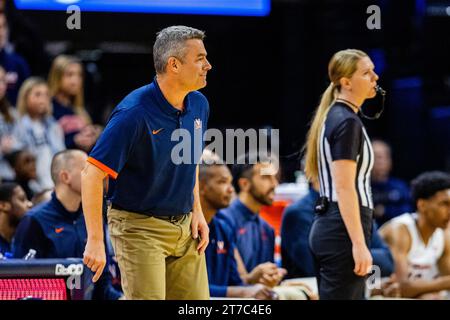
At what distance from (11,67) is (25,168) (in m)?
1.47

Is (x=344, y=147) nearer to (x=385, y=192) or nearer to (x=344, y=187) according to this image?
(x=344, y=187)

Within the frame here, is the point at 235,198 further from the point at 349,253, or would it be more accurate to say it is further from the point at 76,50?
the point at 76,50

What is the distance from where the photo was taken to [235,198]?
6.09 meters

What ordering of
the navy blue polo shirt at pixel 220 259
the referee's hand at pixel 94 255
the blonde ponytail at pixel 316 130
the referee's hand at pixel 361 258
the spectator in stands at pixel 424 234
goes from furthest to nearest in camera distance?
the spectator in stands at pixel 424 234
the navy blue polo shirt at pixel 220 259
the blonde ponytail at pixel 316 130
the referee's hand at pixel 361 258
the referee's hand at pixel 94 255

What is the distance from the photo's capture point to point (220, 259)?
17.2 ft

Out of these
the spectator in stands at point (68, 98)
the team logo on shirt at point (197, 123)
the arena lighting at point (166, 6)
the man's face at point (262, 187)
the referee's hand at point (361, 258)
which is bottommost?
the referee's hand at point (361, 258)

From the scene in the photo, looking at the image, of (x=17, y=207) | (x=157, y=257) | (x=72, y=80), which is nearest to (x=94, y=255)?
(x=157, y=257)

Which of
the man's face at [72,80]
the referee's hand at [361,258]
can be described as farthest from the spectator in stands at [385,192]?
the referee's hand at [361,258]

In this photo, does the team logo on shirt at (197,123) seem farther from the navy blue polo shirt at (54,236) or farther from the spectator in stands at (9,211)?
the spectator in stands at (9,211)

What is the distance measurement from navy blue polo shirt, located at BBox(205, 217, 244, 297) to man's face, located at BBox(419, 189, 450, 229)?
1.38 meters

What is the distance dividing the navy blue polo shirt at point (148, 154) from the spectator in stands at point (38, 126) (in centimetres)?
331

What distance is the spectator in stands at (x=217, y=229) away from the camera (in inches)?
205

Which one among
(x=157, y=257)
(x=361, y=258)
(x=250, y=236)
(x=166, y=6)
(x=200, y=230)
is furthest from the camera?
(x=166, y=6)

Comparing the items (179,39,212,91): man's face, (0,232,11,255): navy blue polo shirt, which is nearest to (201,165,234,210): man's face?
(0,232,11,255): navy blue polo shirt
